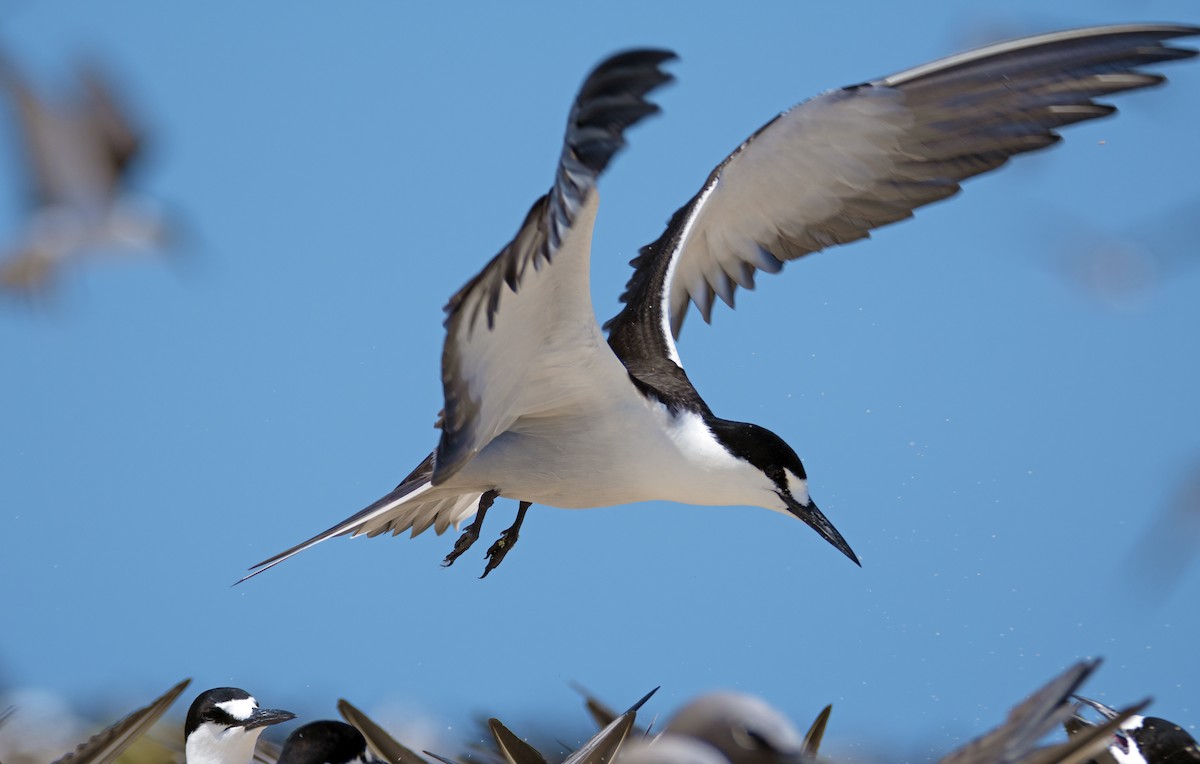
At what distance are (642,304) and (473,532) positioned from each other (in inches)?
30.7

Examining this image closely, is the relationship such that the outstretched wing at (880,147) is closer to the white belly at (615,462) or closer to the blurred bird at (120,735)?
the white belly at (615,462)

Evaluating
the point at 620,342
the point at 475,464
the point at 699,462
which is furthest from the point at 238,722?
the point at 620,342

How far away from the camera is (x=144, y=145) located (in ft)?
7.09

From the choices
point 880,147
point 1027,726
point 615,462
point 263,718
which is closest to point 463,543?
point 615,462

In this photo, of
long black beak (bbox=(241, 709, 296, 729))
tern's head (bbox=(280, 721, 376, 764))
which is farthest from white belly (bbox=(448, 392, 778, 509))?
tern's head (bbox=(280, 721, 376, 764))

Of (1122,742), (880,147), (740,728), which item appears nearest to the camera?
(740,728)

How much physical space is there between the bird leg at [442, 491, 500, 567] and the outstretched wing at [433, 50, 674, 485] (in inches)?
12.2

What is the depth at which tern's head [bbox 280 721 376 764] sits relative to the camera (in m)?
2.05

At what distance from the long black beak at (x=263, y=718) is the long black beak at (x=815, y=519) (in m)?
1.31

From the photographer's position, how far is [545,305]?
2711 mm

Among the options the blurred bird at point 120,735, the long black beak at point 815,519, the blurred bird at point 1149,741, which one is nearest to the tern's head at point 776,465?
the long black beak at point 815,519

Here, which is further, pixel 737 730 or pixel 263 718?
pixel 263 718

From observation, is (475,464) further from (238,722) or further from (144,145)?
(144,145)

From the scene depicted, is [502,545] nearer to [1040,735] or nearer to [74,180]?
[74,180]
